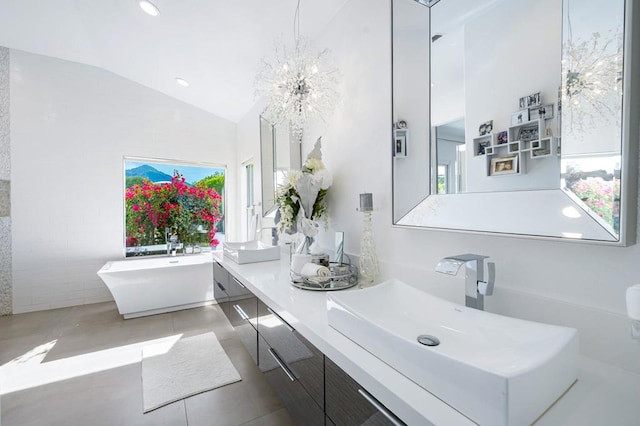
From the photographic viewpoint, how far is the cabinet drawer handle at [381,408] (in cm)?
64

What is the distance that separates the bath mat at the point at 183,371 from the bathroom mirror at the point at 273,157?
1.44 meters

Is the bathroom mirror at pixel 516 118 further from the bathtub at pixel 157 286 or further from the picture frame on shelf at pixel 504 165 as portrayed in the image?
the bathtub at pixel 157 286

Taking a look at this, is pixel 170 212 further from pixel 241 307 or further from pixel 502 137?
pixel 502 137

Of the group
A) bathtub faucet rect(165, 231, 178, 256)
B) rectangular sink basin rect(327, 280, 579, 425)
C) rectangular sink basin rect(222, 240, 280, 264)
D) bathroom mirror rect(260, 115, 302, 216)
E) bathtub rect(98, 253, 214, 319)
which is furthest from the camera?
bathtub faucet rect(165, 231, 178, 256)

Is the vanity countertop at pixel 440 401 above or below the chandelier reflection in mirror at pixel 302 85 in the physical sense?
below

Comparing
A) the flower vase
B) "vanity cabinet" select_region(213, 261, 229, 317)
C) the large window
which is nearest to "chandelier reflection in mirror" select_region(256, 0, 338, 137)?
the flower vase

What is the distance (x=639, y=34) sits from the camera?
2.31 feet

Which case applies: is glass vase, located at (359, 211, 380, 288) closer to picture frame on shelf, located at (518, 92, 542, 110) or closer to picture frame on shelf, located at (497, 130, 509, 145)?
picture frame on shelf, located at (497, 130, 509, 145)

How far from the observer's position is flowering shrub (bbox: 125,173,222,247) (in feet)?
13.6

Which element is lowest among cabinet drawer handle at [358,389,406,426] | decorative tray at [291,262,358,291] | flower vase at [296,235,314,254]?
cabinet drawer handle at [358,389,406,426]

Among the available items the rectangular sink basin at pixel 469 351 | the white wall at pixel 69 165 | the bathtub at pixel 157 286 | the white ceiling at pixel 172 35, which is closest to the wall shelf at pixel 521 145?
the rectangular sink basin at pixel 469 351

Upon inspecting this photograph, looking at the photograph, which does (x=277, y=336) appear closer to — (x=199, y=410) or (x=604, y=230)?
(x=199, y=410)

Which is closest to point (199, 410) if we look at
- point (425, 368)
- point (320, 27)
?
point (425, 368)

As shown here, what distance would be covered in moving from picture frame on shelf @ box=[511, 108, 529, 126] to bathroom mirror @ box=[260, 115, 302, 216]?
66.1 inches
